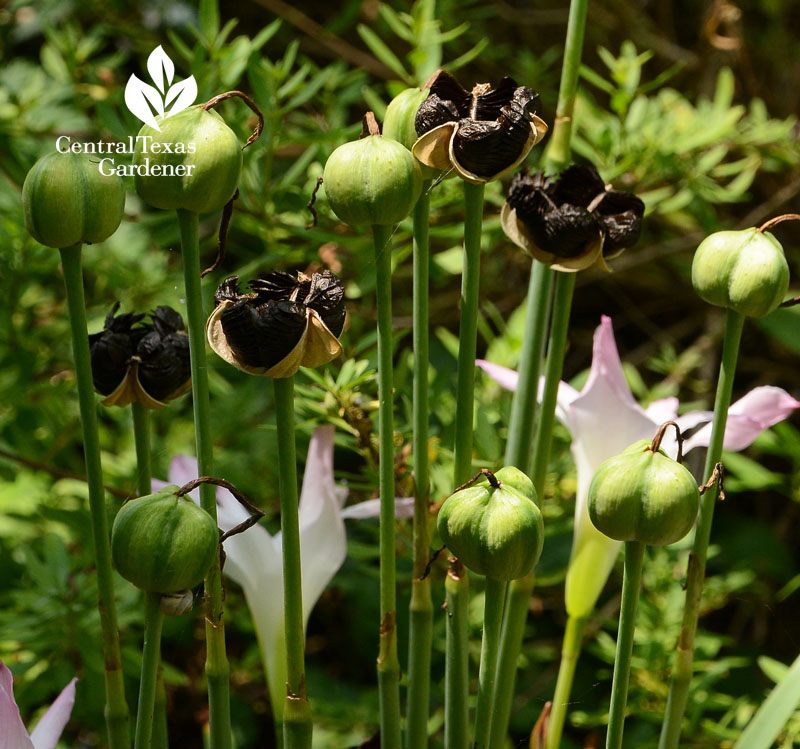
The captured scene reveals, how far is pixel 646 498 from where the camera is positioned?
0.25 meters

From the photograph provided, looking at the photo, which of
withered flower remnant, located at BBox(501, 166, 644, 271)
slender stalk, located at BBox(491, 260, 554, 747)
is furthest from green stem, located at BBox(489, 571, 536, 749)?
withered flower remnant, located at BBox(501, 166, 644, 271)

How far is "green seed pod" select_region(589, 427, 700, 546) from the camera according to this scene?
25cm

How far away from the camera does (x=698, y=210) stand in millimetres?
764

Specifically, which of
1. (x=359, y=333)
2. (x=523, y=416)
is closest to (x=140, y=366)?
(x=523, y=416)

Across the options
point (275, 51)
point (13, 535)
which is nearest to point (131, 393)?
point (13, 535)

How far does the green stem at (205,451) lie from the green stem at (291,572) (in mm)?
20

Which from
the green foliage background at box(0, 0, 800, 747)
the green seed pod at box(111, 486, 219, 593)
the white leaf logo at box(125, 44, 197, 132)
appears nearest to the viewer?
the green seed pod at box(111, 486, 219, 593)

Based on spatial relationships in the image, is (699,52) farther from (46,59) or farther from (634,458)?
(634,458)

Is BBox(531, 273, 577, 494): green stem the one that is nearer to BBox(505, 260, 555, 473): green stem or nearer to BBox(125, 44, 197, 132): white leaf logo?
A: BBox(505, 260, 555, 473): green stem

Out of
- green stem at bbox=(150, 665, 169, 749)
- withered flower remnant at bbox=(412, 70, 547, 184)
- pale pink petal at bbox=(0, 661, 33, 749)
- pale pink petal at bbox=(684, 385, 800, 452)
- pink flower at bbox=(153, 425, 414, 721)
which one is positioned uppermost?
withered flower remnant at bbox=(412, 70, 547, 184)

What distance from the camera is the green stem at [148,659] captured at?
0.25m

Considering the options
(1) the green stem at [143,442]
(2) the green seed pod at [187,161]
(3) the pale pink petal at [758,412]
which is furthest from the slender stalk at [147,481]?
(3) the pale pink petal at [758,412]

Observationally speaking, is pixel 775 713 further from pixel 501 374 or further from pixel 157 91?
pixel 157 91

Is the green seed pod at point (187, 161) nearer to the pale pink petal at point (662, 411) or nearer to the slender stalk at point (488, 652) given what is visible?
the slender stalk at point (488, 652)
